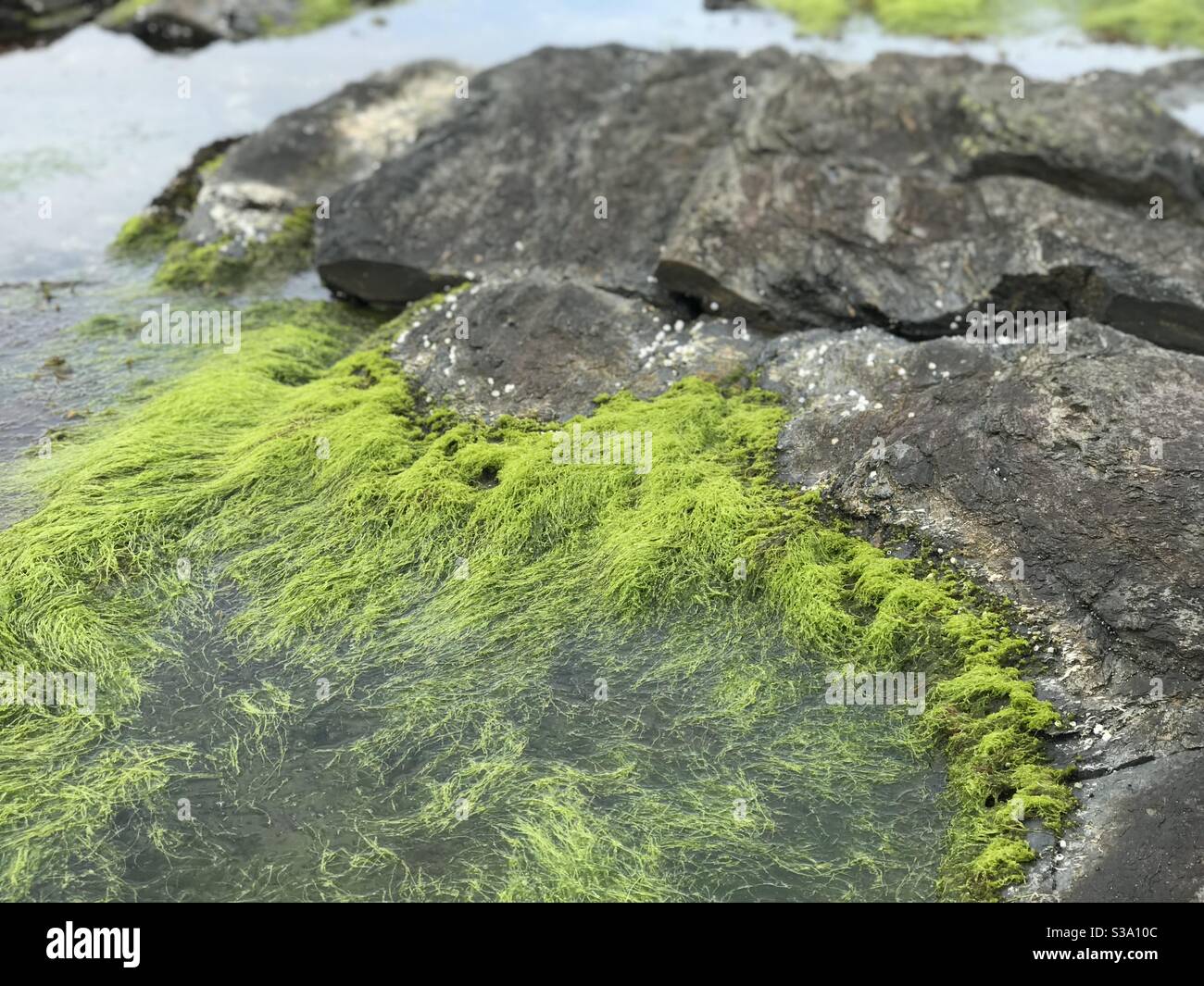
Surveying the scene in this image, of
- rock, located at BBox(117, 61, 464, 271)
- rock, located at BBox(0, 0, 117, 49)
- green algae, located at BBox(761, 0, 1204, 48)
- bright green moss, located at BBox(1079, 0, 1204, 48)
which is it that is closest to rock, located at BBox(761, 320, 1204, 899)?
rock, located at BBox(117, 61, 464, 271)

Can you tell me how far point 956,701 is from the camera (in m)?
5.86

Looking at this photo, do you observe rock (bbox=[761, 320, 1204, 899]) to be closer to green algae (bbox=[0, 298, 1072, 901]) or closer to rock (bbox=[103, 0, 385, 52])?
green algae (bbox=[0, 298, 1072, 901])

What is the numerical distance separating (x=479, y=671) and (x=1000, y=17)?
1447 centimetres

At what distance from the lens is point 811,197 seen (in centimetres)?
973

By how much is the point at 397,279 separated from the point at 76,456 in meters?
3.33

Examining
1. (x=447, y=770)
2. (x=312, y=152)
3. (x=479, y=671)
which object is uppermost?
(x=312, y=152)

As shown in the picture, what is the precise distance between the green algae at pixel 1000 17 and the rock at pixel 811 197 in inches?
191

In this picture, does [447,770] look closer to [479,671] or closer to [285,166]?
[479,671]

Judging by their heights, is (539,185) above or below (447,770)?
above

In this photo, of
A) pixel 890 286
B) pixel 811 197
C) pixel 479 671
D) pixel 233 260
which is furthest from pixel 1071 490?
pixel 233 260

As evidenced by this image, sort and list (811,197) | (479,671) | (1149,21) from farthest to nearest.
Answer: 1. (1149,21)
2. (811,197)
3. (479,671)

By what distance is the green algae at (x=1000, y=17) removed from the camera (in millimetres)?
15727

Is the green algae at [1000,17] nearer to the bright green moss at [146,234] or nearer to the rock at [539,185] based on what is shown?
the rock at [539,185]

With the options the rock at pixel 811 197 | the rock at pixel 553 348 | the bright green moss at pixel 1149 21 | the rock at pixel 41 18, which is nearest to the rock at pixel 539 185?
the rock at pixel 811 197
